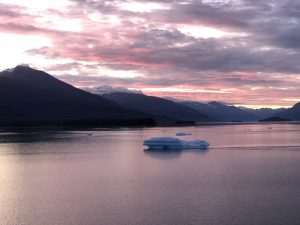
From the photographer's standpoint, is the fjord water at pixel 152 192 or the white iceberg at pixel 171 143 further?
the white iceberg at pixel 171 143

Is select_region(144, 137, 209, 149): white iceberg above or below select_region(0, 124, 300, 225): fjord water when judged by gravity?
above

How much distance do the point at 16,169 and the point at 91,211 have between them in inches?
703

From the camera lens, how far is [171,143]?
53.9 m

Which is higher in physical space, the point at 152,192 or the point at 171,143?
the point at 171,143

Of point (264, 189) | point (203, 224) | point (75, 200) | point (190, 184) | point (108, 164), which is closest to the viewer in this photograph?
point (203, 224)

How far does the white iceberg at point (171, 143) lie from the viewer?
53.7 metres

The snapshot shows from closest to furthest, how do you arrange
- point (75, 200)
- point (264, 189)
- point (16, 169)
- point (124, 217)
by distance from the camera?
point (124, 217), point (75, 200), point (264, 189), point (16, 169)

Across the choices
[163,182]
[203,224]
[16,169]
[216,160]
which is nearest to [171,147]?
[216,160]

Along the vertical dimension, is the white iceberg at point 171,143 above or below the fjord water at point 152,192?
above

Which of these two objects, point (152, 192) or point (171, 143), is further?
point (171, 143)

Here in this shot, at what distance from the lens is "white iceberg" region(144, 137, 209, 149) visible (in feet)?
176

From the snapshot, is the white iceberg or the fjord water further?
the white iceberg

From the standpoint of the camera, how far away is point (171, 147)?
5459 cm

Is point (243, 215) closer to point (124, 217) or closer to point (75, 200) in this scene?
point (124, 217)
